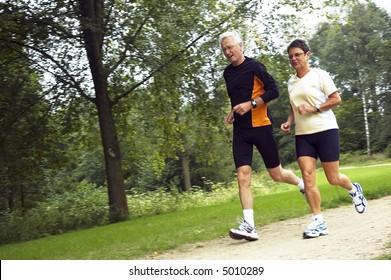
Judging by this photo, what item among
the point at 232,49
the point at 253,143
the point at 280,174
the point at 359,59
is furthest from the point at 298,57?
the point at 359,59

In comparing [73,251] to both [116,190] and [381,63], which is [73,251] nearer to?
[116,190]

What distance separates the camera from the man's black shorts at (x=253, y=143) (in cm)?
669

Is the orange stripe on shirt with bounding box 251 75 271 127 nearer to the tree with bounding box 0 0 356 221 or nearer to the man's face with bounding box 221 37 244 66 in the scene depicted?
the man's face with bounding box 221 37 244 66

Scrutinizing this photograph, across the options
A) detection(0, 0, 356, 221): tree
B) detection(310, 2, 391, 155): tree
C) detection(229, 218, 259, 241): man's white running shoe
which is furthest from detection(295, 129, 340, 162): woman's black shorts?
detection(310, 2, 391, 155): tree

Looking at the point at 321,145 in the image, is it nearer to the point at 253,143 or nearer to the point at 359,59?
the point at 253,143

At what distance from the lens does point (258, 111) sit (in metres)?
6.61

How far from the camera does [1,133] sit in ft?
50.3

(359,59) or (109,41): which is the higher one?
(359,59)

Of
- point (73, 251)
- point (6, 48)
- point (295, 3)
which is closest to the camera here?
point (73, 251)

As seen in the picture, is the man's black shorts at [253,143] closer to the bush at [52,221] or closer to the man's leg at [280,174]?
the man's leg at [280,174]

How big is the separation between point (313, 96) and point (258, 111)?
26.0 inches

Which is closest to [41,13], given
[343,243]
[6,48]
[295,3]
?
[6,48]

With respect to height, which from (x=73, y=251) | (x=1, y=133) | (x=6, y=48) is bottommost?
(x=73, y=251)

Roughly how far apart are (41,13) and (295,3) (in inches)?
250
